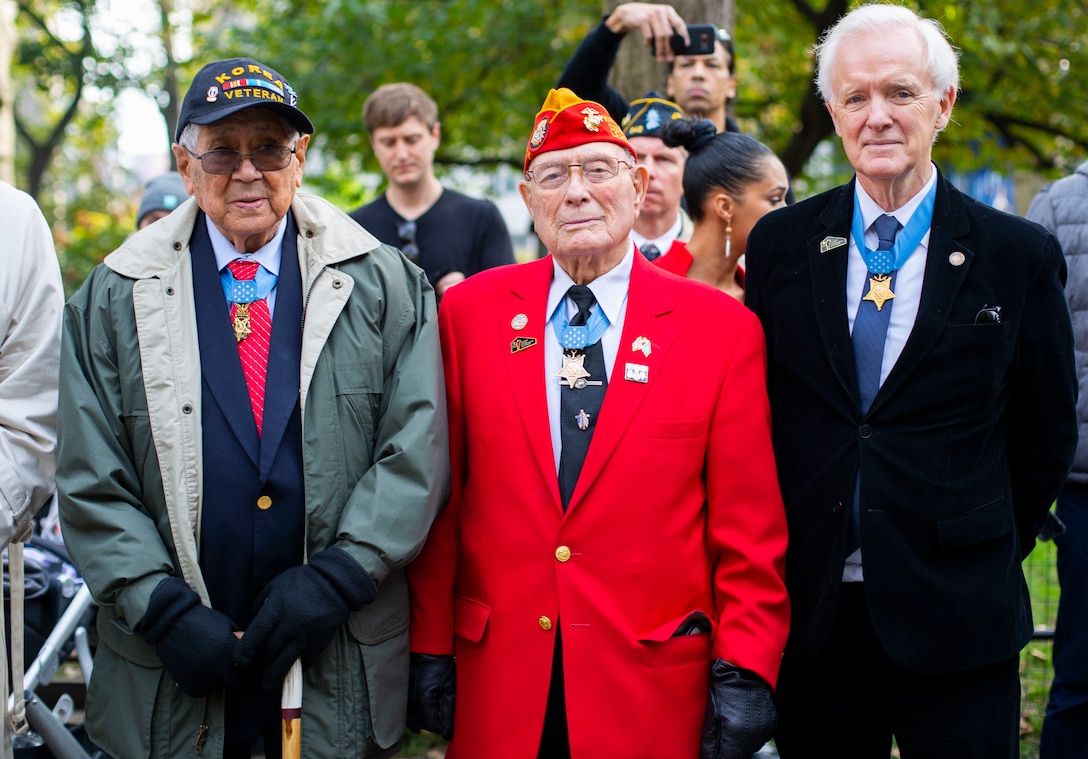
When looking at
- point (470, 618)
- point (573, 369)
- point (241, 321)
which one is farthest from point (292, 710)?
point (573, 369)

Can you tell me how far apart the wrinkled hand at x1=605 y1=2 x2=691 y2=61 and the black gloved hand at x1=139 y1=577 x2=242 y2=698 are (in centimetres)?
→ 309

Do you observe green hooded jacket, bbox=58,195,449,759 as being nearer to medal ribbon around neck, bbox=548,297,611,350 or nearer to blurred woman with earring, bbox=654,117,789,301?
medal ribbon around neck, bbox=548,297,611,350

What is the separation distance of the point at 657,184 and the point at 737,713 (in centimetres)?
238

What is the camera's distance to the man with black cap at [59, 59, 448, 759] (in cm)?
260

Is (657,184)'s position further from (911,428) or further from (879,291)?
(911,428)

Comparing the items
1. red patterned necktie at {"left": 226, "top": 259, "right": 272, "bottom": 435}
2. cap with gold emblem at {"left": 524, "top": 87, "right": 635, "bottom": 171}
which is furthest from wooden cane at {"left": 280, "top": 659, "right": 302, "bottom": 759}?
cap with gold emblem at {"left": 524, "top": 87, "right": 635, "bottom": 171}

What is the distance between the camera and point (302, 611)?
257 cm

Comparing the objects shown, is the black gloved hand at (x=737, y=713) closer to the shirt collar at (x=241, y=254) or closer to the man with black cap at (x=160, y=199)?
the shirt collar at (x=241, y=254)

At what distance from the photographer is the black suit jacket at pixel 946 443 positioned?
2666 mm

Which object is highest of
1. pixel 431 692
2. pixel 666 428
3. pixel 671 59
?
pixel 671 59

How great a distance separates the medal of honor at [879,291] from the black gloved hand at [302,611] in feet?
4.78

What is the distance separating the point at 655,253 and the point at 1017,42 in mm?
6930

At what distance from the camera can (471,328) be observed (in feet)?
9.86

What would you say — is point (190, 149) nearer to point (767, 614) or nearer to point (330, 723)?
point (330, 723)
